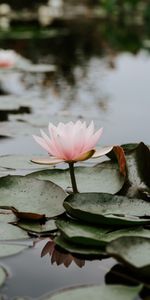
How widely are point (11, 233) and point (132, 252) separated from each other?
254mm

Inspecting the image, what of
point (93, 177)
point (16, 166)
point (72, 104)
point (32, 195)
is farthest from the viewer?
point (72, 104)

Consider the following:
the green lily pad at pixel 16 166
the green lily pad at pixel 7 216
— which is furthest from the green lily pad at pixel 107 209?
the green lily pad at pixel 16 166

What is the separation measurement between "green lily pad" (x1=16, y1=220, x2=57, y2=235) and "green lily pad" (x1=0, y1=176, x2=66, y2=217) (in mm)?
26

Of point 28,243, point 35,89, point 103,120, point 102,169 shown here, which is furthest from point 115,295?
point 35,89

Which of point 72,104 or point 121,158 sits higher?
point 121,158

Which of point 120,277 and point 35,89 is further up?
point 120,277

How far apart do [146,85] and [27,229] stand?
2.22m

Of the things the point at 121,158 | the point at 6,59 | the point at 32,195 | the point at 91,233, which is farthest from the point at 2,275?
the point at 6,59

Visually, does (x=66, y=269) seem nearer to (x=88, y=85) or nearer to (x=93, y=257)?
(x=93, y=257)

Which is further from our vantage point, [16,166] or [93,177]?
[16,166]

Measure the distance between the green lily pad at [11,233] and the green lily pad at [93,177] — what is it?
0.72 feet

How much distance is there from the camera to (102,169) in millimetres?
1330

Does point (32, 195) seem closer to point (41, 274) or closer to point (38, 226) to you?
point (38, 226)

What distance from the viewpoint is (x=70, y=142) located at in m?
1.14
